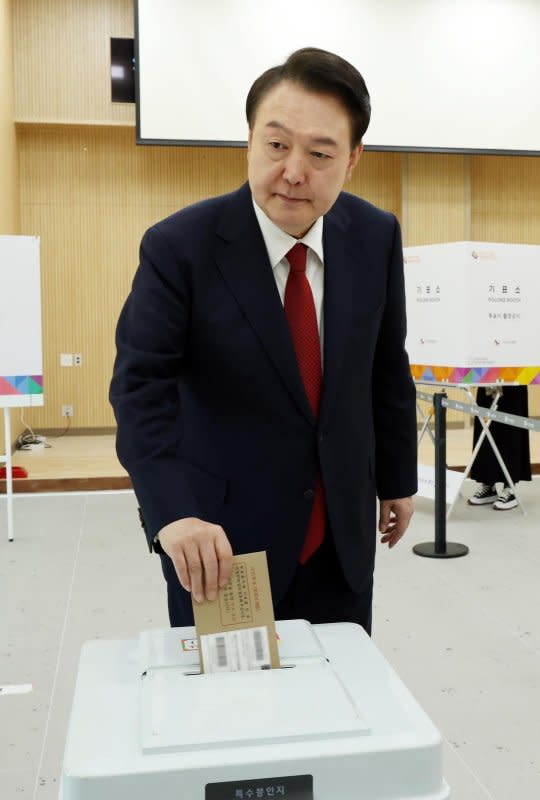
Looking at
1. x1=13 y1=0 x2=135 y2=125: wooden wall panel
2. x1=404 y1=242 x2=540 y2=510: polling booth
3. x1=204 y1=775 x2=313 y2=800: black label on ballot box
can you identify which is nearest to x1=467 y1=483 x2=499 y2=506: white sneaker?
x1=404 y1=242 x2=540 y2=510: polling booth

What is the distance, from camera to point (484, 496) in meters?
5.27

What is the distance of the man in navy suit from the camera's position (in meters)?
1.18

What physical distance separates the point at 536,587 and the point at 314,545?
2627mm

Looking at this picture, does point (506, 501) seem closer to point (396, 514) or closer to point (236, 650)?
point (396, 514)

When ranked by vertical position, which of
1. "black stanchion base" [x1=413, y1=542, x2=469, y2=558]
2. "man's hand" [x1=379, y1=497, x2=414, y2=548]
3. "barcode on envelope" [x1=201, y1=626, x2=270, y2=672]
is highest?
"man's hand" [x1=379, y1=497, x2=414, y2=548]

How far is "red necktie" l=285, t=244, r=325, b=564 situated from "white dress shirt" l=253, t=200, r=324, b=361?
0.01m

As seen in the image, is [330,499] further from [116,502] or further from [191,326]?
[116,502]

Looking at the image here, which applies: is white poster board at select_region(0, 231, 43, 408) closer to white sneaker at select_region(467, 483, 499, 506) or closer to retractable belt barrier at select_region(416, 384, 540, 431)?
retractable belt barrier at select_region(416, 384, 540, 431)

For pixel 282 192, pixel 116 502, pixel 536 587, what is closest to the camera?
pixel 282 192

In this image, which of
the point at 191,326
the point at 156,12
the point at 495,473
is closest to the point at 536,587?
the point at 495,473

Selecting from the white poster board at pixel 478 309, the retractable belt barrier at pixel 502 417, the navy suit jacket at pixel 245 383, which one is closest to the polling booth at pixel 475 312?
the white poster board at pixel 478 309

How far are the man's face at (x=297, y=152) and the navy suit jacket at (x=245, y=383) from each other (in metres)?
0.12

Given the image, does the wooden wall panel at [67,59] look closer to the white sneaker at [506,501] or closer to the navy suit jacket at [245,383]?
the white sneaker at [506,501]

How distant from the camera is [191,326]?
4.21 feet
